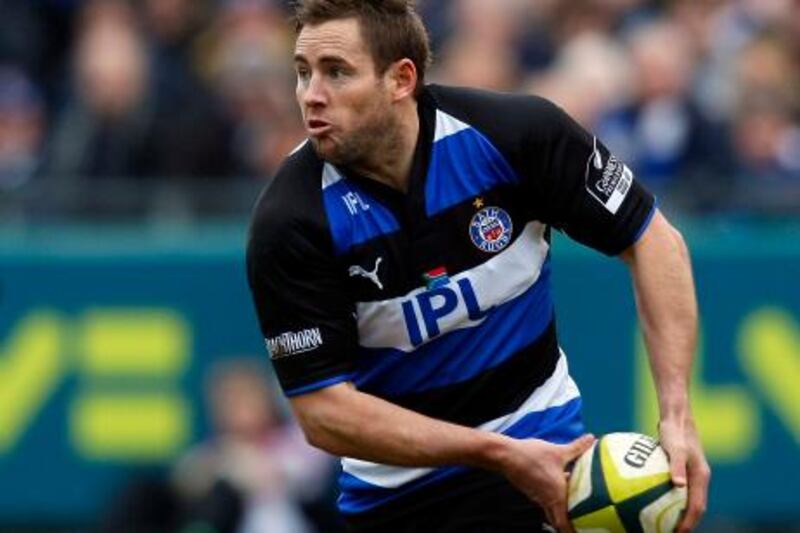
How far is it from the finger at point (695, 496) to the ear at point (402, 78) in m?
1.42

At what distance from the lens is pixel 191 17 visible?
14.3 metres

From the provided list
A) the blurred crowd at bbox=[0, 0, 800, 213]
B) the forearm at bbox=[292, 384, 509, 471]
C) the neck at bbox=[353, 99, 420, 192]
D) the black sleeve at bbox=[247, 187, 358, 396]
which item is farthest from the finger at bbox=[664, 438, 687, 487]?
the blurred crowd at bbox=[0, 0, 800, 213]

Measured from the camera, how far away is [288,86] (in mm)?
13445

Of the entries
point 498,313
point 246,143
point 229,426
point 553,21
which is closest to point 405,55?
point 498,313

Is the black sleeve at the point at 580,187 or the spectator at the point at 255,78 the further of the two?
the spectator at the point at 255,78

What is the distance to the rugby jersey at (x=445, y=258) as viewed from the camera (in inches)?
281

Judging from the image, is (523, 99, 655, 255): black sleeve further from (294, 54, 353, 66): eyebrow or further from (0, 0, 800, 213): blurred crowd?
(0, 0, 800, 213): blurred crowd

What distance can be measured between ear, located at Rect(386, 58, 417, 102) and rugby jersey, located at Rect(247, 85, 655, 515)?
0.15m

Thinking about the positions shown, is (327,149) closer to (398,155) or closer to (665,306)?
(398,155)

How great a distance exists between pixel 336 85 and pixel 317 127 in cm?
14

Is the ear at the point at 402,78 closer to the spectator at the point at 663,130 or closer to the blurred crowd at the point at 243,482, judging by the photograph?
the blurred crowd at the point at 243,482

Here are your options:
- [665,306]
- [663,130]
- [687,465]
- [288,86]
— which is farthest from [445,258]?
[288,86]

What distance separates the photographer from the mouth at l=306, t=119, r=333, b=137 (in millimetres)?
7023

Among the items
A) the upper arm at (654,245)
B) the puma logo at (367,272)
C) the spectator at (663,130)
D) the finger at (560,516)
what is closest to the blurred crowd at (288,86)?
the spectator at (663,130)
